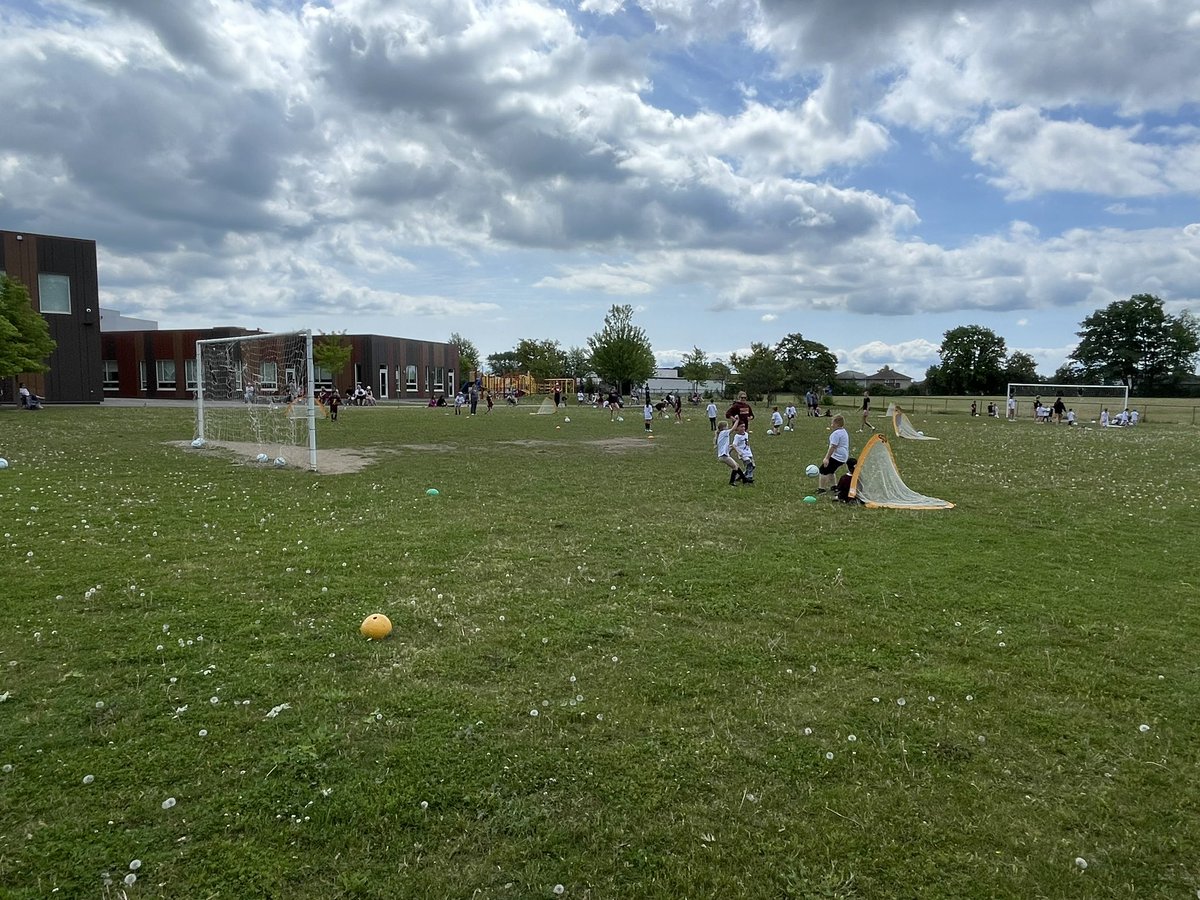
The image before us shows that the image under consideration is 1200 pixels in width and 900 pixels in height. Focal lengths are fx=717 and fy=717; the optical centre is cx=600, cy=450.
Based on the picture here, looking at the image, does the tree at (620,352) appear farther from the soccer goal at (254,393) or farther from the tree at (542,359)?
the soccer goal at (254,393)

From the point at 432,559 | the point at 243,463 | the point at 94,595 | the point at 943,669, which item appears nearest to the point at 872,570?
the point at 943,669

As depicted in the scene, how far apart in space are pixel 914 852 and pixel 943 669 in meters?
2.50

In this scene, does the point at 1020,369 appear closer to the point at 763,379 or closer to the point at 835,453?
the point at 763,379

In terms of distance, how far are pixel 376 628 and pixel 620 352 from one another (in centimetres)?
7378

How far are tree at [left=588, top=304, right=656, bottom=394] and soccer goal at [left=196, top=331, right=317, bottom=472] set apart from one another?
2031 inches

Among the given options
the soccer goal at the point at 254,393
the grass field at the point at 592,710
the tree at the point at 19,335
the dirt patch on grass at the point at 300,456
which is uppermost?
the tree at the point at 19,335

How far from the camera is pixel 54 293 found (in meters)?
45.6

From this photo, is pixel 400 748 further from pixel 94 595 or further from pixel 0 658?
pixel 94 595

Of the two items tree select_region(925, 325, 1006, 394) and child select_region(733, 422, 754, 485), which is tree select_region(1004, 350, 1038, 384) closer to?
tree select_region(925, 325, 1006, 394)

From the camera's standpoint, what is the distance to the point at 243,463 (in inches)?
725

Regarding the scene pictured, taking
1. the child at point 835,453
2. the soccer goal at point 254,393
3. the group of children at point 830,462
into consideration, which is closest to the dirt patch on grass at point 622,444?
the group of children at point 830,462

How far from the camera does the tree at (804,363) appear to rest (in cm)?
8144

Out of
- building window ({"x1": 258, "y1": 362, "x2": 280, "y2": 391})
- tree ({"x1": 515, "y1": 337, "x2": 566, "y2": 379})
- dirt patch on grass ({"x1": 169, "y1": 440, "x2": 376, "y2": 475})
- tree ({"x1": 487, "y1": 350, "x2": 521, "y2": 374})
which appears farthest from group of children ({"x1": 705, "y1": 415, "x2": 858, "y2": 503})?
tree ({"x1": 487, "y1": 350, "x2": 521, "y2": 374})

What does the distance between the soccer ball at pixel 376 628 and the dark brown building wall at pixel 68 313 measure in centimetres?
4984
